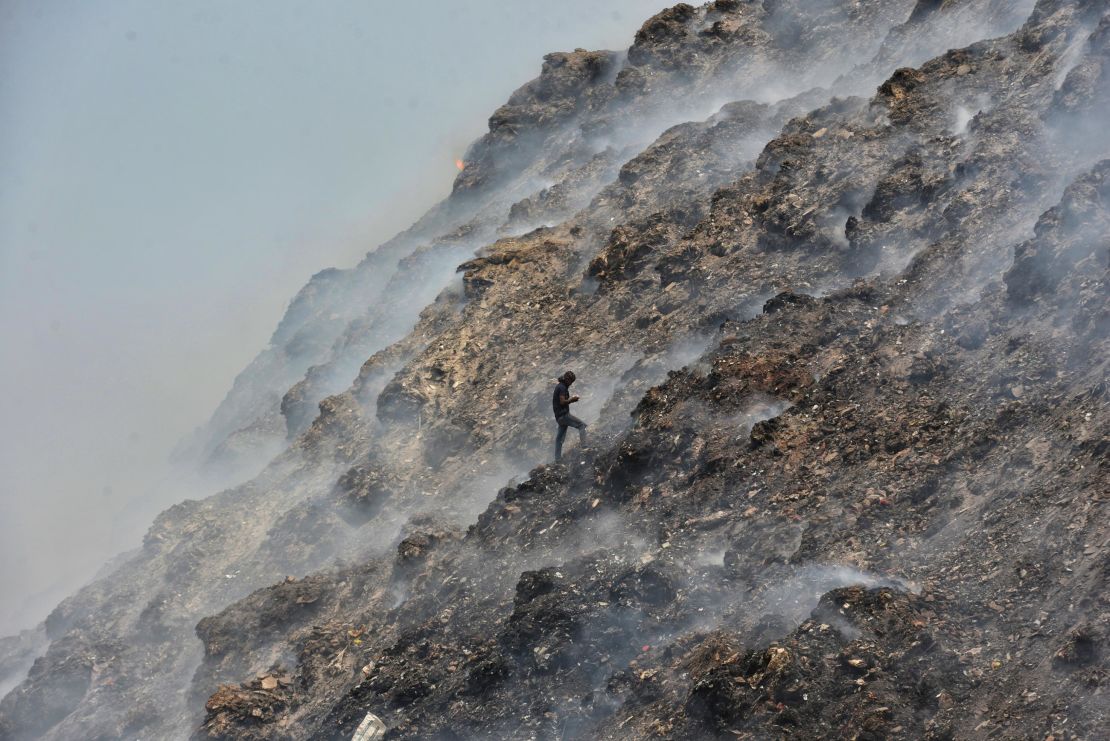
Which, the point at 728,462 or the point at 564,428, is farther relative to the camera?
the point at 564,428

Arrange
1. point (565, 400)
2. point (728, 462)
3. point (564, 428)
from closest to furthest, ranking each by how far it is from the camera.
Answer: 1. point (728, 462)
2. point (565, 400)
3. point (564, 428)

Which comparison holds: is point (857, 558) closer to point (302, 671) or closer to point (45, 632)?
point (302, 671)

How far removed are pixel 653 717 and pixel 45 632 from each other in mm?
21028

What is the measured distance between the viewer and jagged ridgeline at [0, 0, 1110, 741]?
10672 mm

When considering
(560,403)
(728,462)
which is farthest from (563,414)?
(728,462)

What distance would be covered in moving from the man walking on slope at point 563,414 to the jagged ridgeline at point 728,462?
1.09 ft

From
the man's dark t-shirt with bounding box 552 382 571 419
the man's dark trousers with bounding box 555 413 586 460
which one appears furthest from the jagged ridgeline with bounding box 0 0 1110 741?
the man's dark t-shirt with bounding box 552 382 571 419

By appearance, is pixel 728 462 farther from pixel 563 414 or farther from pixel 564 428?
pixel 564 428

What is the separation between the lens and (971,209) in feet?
55.0

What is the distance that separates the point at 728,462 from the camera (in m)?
14.7

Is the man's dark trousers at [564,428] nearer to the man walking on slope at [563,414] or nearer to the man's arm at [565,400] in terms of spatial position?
the man walking on slope at [563,414]

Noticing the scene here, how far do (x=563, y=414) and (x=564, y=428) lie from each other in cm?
31

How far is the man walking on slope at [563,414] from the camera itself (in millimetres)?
17547

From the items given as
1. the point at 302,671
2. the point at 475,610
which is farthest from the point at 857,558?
the point at 302,671
